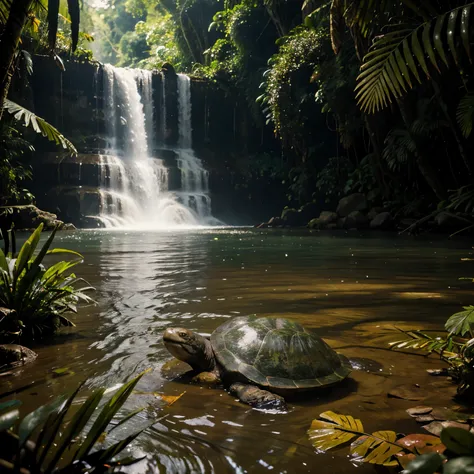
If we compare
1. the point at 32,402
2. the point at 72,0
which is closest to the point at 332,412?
the point at 32,402

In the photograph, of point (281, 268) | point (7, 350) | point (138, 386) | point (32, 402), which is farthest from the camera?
point (281, 268)

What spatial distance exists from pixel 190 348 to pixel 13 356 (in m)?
1.27

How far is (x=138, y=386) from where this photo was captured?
2.86 m

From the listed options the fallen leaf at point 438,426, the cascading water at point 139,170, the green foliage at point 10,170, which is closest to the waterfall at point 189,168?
the cascading water at point 139,170

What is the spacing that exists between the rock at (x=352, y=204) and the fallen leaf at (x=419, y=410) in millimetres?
18539

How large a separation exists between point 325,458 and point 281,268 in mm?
6334

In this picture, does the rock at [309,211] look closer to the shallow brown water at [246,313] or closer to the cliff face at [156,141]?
the cliff face at [156,141]

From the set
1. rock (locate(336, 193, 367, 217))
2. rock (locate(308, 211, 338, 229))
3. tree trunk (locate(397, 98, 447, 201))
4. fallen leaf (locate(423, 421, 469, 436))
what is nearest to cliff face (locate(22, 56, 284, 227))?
rock (locate(308, 211, 338, 229))

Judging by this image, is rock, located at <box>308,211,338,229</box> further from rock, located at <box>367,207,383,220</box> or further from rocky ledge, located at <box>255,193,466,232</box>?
rock, located at <box>367,207,383,220</box>

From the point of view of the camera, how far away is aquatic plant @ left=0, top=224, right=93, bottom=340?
12.0 feet

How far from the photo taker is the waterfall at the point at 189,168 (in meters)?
25.6

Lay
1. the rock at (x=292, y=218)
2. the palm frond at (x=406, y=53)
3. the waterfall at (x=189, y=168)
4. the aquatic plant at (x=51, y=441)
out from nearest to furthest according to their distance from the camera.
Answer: the aquatic plant at (x=51, y=441), the palm frond at (x=406, y=53), the rock at (x=292, y=218), the waterfall at (x=189, y=168)

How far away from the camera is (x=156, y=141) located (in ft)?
94.3

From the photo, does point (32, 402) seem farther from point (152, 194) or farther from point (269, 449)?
point (152, 194)
